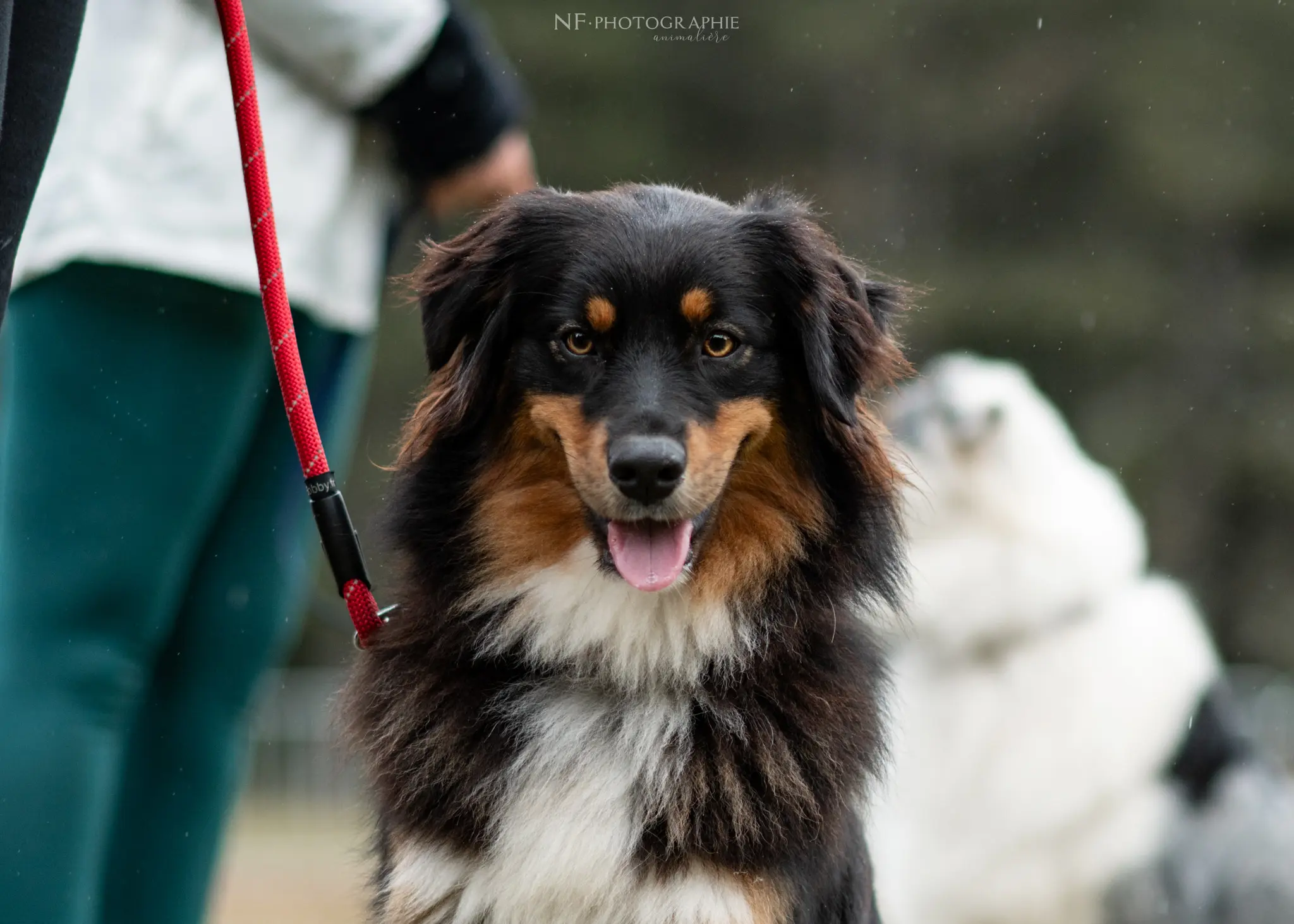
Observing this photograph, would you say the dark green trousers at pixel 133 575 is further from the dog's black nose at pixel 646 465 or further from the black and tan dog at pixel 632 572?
the dog's black nose at pixel 646 465

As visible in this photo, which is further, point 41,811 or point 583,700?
point 583,700

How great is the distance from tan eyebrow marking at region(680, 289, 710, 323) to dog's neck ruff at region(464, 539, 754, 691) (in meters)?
0.46

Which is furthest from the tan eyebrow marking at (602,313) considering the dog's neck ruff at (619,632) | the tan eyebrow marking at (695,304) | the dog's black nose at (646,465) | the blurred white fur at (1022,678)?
the blurred white fur at (1022,678)

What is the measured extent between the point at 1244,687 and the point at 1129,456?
3.92m

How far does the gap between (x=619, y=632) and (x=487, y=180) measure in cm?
112

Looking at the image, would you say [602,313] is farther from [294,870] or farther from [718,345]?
[294,870]

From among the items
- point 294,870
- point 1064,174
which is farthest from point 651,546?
point 1064,174

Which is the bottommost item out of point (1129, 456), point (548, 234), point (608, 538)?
point (1129, 456)

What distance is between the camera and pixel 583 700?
2.82m

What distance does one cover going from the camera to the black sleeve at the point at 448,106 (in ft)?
10.6

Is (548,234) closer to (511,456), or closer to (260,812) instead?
(511,456)

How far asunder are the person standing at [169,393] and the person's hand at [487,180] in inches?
0.9

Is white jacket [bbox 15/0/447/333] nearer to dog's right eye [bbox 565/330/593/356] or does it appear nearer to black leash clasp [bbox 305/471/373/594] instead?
black leash clasp [bbox 305/471/373/594]

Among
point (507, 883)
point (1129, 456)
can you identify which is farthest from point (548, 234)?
point (1129, 456)
